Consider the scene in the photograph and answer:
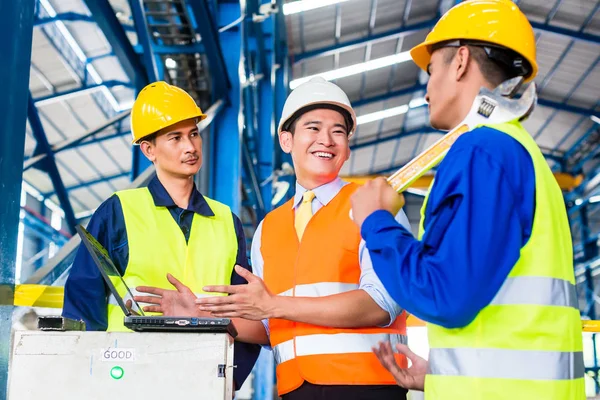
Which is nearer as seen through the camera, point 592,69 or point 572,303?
point 572,303

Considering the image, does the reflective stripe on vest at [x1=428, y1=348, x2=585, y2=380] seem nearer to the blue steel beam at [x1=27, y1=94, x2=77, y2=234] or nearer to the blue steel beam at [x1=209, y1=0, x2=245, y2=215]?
the blue steel beam at [x1=209, y1=0, x2=245, y2=215]

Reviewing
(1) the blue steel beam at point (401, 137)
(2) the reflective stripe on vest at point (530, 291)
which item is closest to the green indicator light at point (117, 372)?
(2) the reflective stripe on vest at point (530, 291)

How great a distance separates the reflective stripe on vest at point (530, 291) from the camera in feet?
5.67

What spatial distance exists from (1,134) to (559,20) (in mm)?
15318

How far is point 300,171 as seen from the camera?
300 cm

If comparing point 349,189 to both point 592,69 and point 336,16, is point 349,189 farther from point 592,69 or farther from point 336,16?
point 592,69

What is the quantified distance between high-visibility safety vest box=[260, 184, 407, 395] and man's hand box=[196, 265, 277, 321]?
34 centimetres

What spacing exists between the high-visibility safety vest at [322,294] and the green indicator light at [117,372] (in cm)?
87

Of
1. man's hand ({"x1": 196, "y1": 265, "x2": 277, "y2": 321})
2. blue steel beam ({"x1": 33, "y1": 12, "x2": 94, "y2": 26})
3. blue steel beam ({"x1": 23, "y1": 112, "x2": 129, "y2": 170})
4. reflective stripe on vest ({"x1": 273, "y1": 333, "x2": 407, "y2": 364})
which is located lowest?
reflective stripe on vest ({"x1": 273, "y1": 333, "x2": 407, "y2": 364})

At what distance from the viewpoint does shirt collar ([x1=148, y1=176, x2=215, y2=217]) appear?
3203 mm

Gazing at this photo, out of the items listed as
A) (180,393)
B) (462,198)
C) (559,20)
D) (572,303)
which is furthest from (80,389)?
(559,20)

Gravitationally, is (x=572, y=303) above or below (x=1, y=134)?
below

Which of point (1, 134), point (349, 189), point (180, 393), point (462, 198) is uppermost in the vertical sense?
point (1, 134)

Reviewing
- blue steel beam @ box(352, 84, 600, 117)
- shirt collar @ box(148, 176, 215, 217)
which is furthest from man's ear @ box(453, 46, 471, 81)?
blue steel beam @ box(352, 84, 600, 117)
